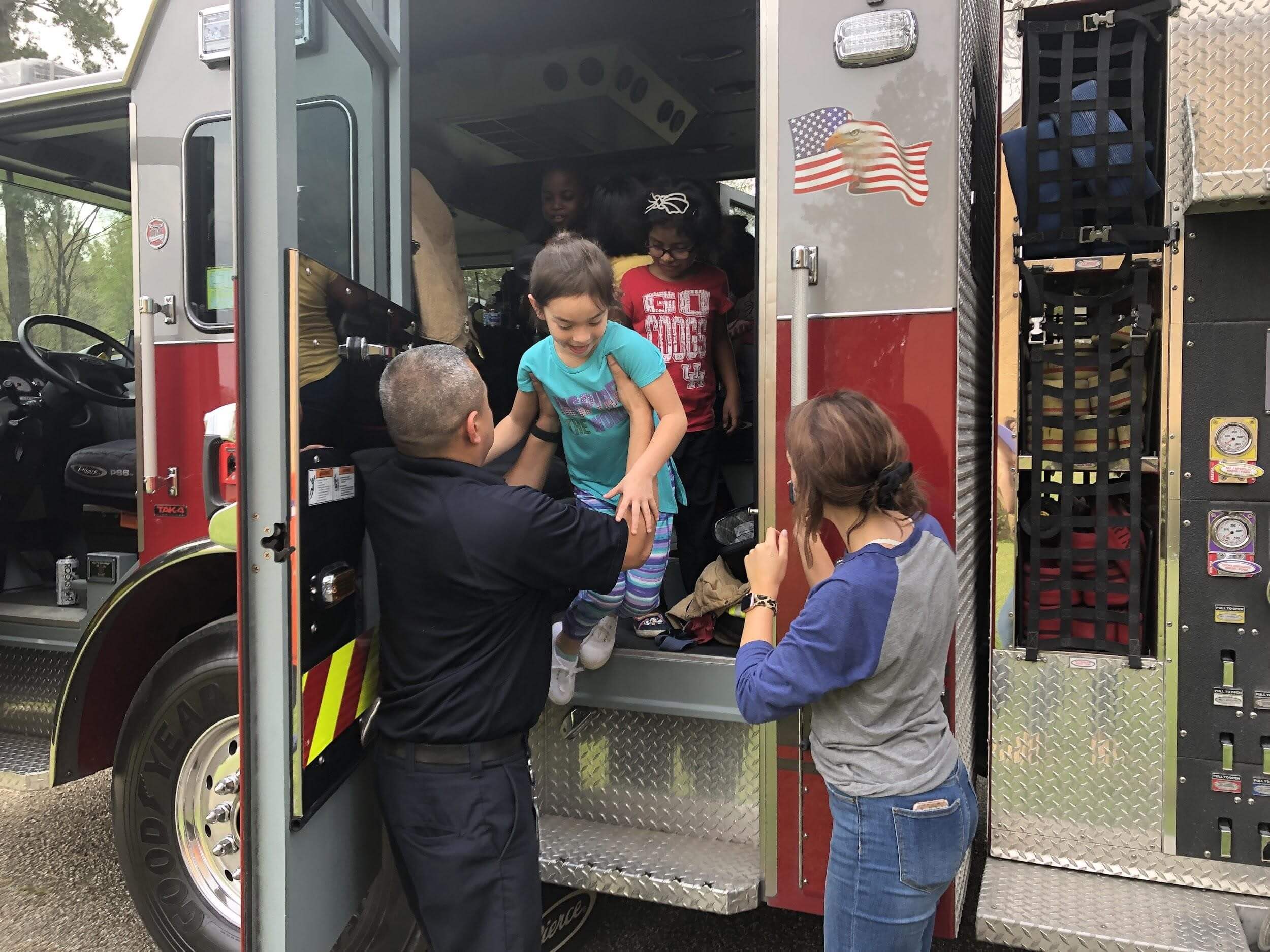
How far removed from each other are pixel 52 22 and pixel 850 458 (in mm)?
8965

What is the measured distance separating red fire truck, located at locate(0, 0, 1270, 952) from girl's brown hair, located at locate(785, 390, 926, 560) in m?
0.38

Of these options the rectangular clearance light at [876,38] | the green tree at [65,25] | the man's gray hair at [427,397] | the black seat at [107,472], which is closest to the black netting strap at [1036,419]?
the rectangular clearance light at [876,38]

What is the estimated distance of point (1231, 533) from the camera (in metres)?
2.02

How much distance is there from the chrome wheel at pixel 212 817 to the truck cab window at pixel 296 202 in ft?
3.85

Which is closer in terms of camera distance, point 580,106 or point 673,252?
point 673,252

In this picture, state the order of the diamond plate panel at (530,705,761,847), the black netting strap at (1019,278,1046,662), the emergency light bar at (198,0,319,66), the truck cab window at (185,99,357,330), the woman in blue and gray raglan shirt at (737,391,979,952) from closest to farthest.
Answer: the woman in blue and gray raglan shirt at (737,391,979,952)
the truck cab window at (185,99,357,330)
the black netting strap at (1019,278,1046,662)
the diamond plate panel at (530,705,761,847)
the emergency light bar at (198,0,319,66)

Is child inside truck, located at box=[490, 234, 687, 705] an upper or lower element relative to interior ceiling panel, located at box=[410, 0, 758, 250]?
lower

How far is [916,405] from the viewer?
198cm

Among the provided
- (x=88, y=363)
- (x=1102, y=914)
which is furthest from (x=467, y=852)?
(x=88, y=363)

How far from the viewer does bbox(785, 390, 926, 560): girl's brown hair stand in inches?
60.7

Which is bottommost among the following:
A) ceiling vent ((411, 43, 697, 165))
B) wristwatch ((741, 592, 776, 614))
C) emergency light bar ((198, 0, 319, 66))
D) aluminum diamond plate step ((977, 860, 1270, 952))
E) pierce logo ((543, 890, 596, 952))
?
pierce logo ((543, 890, 596, 952))

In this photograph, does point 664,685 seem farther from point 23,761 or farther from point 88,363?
point 88,363

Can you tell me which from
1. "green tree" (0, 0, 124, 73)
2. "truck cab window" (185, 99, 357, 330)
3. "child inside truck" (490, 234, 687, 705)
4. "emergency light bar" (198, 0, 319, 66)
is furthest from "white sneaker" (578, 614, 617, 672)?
"green tree" (0, 0, 124, 73)

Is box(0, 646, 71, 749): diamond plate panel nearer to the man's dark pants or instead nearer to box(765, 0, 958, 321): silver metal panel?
the man's dark pants
